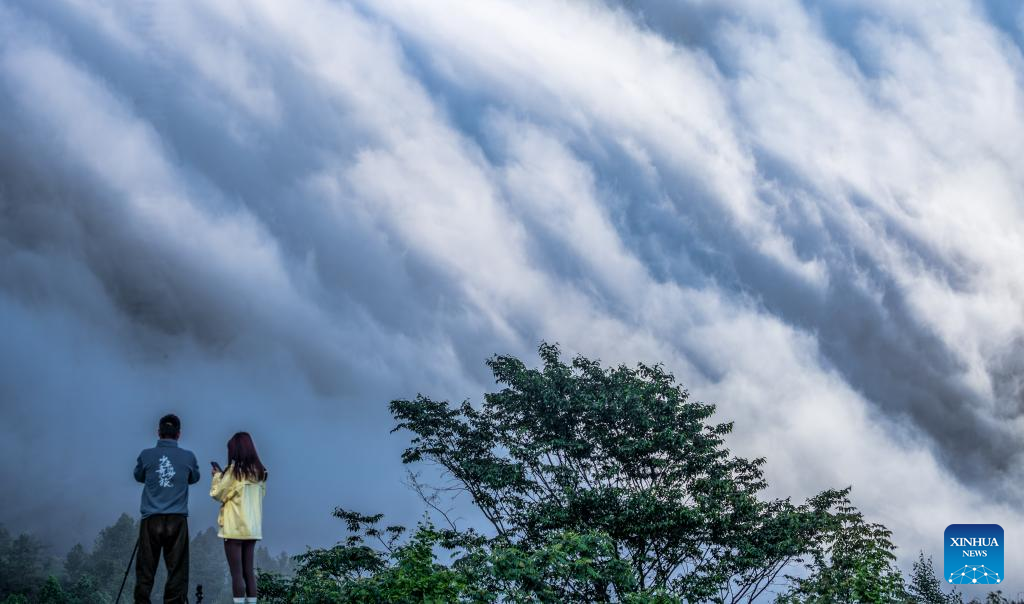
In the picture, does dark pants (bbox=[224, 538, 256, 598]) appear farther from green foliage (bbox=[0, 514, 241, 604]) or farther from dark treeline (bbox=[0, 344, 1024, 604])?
green foliage (bbox=[0, 514, 241, 604])

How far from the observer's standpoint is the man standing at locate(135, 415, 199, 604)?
29.2 ft

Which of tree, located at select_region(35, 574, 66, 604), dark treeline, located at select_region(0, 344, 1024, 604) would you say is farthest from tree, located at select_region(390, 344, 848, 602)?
tree, located at select_region(35, 574, 66, 604)

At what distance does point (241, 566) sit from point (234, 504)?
71cm

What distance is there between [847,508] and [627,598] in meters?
14.8

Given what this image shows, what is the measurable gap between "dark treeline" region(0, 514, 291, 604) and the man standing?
29.2 meters

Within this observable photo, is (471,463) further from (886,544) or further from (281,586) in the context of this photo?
(886,544)

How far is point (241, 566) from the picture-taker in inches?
372

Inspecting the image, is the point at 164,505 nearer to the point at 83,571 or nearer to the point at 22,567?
the point at 22,567

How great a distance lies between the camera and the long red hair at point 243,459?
9.48 metres

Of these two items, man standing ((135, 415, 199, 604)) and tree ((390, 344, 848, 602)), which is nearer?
man standing ((135, 415, 199, 604))

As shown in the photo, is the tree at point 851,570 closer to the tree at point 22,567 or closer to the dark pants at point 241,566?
the dark pants at point 241,566

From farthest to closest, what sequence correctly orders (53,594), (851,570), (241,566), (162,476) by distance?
(53,594), (851,570), (241,566), (162,476)

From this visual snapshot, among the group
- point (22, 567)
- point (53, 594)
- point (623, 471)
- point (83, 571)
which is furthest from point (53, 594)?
point (623, 471)

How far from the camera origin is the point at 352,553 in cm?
2181
